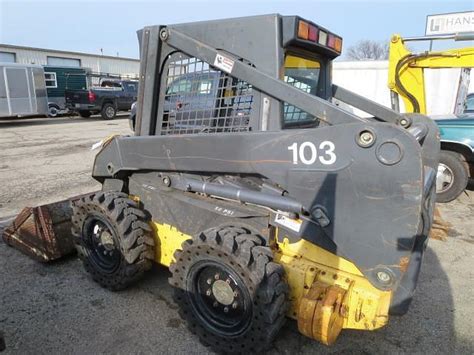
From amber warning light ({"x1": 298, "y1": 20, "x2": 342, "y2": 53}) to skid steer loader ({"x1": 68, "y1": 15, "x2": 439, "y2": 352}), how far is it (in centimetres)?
2

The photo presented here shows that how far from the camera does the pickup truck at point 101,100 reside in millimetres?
19188

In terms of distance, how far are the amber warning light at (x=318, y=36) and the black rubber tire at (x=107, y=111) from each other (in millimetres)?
18330

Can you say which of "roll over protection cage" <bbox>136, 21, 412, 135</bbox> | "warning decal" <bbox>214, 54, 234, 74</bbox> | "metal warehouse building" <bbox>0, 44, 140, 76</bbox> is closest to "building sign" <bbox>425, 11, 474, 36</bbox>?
"roll over protection cage" <bbox>136, 21, 412, 135</bbox>

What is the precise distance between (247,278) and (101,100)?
19071mm

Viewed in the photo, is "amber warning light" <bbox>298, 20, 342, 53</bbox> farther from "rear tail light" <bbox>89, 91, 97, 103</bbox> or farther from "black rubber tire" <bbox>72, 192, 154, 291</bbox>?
"rear tail light" <bbox>89, 91, 97, 103</bbox>

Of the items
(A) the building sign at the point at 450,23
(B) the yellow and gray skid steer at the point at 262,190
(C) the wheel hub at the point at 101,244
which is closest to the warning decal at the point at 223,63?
(B) the yellow and gray skid steer at the point at 262,190

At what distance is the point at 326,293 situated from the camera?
231 centimetres

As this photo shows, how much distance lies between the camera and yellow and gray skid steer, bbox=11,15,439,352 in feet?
6.76

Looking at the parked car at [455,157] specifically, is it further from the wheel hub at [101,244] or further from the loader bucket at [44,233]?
the loader bucket at [44,233]

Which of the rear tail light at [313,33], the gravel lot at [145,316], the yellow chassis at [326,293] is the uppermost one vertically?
the rear tail light at [313,33]

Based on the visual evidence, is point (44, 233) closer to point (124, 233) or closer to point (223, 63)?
point (124, 233)

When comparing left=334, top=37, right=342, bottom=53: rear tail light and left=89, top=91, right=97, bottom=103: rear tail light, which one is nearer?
left=334, top=37, right=342, bottom=53: rear tail light

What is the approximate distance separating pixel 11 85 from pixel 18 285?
15.8 metres

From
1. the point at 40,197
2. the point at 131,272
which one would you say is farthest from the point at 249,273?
the point at 40,197
